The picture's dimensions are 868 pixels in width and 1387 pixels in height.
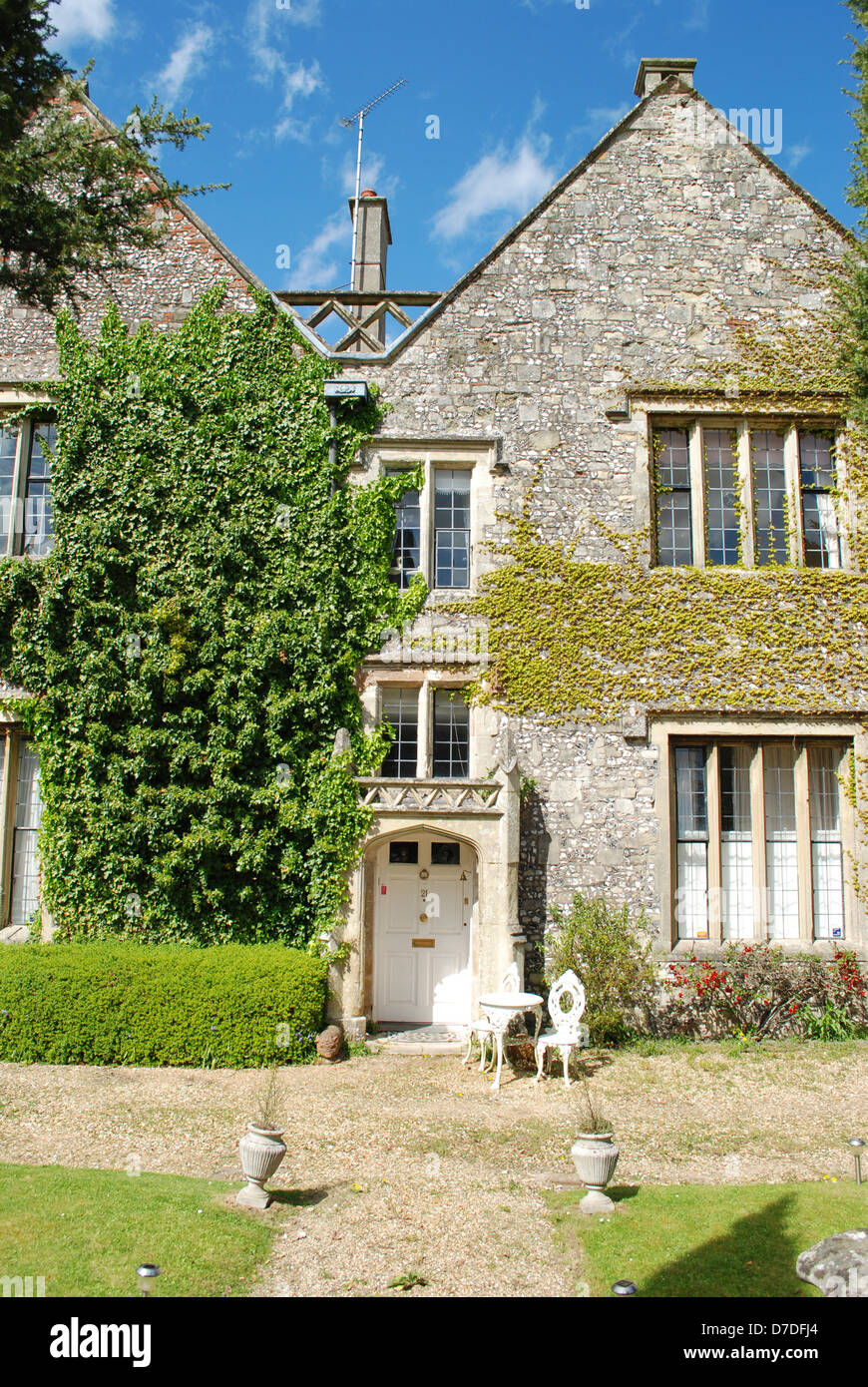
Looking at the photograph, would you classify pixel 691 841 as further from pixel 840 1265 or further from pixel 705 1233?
pixel 840 1265

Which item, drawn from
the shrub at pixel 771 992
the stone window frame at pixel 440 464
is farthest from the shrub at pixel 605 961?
the stone window frame at pixel 440 464

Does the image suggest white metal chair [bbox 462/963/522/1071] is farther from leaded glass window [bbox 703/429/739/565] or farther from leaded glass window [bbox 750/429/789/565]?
leaded glass window [bbox 750/429/789/565]

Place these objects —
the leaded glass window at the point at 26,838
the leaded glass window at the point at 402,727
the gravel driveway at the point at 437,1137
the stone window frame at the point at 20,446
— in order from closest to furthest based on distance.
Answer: the gravel driveway at the point at 437,1137 → the leaded glass window at the point at 402,727 → the leaded glass window at the point at 26,838 → the stone window frame at the point at 20,446

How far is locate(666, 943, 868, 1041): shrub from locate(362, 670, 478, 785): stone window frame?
396 centimetres

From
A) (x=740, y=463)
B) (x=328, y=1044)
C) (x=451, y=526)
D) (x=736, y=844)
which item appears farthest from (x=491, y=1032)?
(x=740, y=463)

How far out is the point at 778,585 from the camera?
1283 centimetres

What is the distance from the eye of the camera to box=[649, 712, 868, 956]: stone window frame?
12352 millimetres

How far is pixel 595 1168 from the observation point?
6824mm

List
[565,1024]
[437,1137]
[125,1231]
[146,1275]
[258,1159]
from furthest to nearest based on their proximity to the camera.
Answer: [565,1024]
[437,1137]
[258,1159]
[125,1231]
[146,1275]

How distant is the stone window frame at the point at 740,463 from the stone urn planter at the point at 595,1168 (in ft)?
26.9

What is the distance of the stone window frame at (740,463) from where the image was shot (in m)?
13.1

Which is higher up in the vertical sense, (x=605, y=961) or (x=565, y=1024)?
(x=605, y=961)

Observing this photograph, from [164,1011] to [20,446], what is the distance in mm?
8316

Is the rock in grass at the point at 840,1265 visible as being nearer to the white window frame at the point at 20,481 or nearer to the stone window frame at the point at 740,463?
the stone window frame at the point at 740,463
